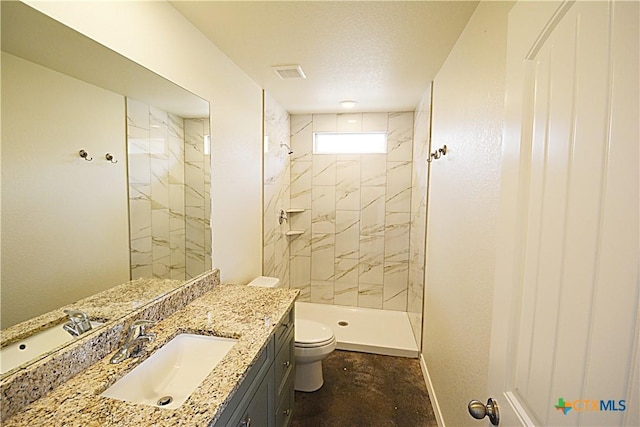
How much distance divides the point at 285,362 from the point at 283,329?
25 cm

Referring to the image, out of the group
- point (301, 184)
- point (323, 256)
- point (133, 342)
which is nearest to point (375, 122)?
point (301, 184)

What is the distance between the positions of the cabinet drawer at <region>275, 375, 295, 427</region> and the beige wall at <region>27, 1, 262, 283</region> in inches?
32.1

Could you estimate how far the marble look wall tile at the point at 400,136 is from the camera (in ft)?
11.6

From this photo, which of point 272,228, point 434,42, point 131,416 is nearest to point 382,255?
point 272,228

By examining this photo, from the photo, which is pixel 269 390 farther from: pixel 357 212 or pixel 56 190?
pixel 357 212

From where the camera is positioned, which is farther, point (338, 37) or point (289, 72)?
point (289, 72)

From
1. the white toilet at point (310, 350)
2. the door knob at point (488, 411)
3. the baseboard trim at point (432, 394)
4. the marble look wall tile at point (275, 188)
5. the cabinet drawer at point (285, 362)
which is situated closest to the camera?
the door knob at point (488, 411)

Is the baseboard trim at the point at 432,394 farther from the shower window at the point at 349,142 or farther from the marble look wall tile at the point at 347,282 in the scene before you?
the shower window at the point at 349,142

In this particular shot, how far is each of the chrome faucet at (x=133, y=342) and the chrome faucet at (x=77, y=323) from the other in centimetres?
14

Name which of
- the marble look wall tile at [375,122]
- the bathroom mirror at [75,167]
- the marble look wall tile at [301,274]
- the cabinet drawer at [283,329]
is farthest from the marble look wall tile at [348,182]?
the bathroom mirror at [75,167]

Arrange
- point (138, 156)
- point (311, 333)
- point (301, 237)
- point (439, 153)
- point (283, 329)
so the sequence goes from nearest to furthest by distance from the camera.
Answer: point (138, 156) → point (283, 329) → point (439, 153) → point (311, 333) → point (301, 237)

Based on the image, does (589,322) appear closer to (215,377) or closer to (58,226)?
(215,377)

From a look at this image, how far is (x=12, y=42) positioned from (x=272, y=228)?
2428 millimetres

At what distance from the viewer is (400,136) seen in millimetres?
3561
